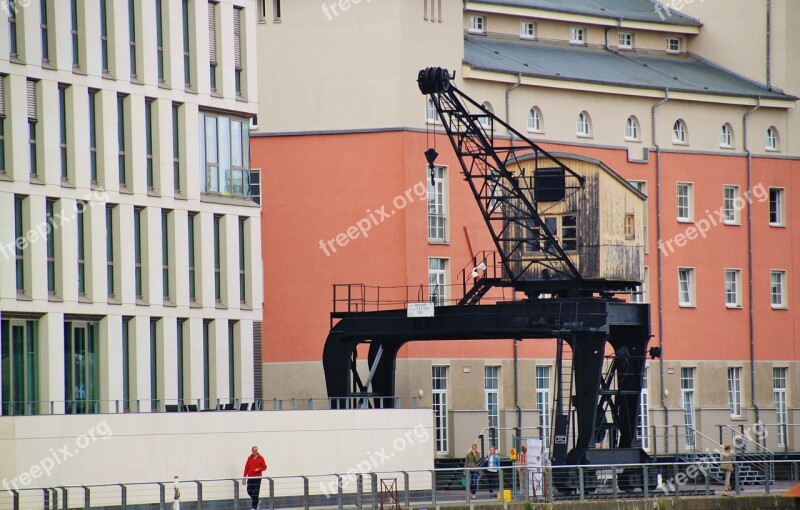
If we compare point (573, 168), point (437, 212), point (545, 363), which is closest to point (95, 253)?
point (573, 168)

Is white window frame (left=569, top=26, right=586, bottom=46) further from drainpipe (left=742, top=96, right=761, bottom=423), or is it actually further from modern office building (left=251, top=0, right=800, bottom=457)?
drainpipe (left=742, top=96, right=761, bottom=423)

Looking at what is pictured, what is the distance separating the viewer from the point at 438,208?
67375 mm

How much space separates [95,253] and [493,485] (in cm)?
1248

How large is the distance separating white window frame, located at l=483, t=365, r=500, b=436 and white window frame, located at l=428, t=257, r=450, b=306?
3.00 metres

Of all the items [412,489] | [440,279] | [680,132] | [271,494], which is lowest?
[412,489]

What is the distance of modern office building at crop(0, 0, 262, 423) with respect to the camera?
162 ft

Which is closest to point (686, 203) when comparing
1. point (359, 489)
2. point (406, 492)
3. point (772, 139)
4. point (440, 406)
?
point (772, 139)

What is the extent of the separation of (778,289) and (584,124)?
1149 cm

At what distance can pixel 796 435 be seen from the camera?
248 feet

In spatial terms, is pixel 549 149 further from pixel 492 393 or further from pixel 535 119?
pixel 492 393

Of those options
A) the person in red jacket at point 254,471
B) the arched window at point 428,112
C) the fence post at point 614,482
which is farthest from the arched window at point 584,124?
the person in red jacket at point 254,471

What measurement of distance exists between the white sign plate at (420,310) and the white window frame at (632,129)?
2044cm

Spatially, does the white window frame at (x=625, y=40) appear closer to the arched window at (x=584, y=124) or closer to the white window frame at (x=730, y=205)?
the white window frame at (x=730, y=205)

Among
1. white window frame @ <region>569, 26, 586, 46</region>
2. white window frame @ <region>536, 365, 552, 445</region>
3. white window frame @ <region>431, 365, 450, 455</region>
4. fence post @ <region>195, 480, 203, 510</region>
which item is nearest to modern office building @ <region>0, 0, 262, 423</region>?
fence post @ <region>195, 480, 203, 510</region>
